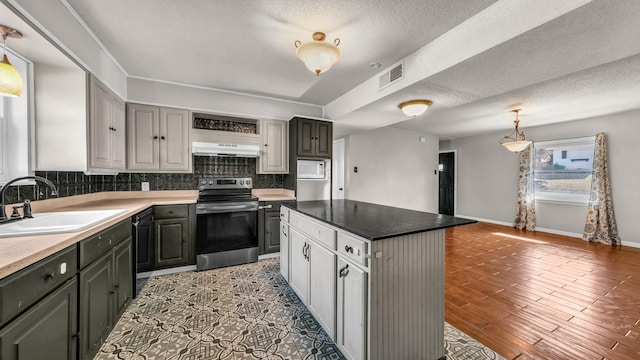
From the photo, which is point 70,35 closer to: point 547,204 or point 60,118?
point 60,118

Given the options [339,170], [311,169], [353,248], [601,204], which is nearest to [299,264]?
[353,248]

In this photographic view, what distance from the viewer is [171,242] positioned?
3.02 metres

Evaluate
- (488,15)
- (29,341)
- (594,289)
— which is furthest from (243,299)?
(594,289)

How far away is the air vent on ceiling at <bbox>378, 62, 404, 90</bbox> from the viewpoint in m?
2.67

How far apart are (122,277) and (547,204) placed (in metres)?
7.50

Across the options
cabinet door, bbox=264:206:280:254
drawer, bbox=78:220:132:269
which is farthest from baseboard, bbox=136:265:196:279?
drawer, bbox=78:220:132:269

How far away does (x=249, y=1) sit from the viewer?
183 cm

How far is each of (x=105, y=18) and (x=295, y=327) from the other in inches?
121

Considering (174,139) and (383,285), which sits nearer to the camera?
(383,285)

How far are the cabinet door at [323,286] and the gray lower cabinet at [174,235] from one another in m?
1.91

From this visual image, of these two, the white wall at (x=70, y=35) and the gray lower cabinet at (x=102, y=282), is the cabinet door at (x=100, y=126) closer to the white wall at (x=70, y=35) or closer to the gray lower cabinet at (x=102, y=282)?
the white wall at (x=70, y=35)

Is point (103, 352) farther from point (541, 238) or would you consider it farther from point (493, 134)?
point (493, 134)

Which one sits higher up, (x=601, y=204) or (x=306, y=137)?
(x=306, y=137)

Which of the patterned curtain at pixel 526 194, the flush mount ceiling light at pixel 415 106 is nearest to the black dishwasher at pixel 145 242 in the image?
the flush mount ceiling light at pixel 415 106
